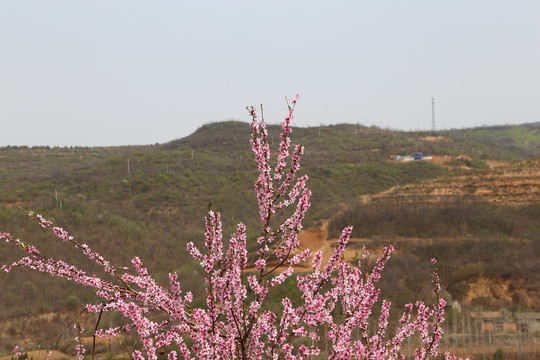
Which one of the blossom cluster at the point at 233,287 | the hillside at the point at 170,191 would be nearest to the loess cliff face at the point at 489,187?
the hillside at the point at 170,191

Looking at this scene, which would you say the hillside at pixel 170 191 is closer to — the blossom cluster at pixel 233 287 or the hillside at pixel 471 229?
the hillside at pixel 471 229

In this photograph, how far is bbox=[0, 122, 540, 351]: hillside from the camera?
31.0 meters

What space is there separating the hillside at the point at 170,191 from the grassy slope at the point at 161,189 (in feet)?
0.36

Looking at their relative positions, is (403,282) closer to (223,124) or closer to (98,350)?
(98,350)

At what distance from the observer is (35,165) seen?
69312mm

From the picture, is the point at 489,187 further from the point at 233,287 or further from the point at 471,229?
the point at 233,287

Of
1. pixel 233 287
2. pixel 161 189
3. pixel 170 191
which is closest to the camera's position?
pixel 233 287

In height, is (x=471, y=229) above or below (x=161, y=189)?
below

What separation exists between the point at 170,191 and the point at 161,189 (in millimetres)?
1413

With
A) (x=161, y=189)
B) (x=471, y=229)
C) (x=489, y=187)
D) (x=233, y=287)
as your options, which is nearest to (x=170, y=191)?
(x=161, y=189)

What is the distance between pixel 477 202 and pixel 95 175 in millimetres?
40966

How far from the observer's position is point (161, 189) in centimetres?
5034

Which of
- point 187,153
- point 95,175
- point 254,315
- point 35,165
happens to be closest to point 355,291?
point 254,315

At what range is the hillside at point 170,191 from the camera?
102 feet
